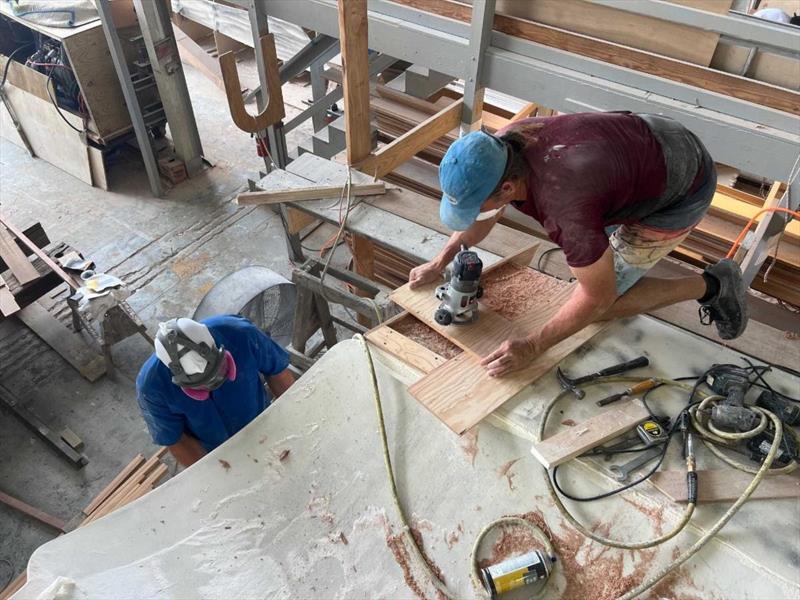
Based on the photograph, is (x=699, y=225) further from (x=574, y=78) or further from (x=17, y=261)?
(x=17, y=261)

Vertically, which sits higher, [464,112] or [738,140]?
[738,140]

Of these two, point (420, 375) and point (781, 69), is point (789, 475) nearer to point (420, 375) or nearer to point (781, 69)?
point (420, 375)

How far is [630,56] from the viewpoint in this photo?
2510 millimetres

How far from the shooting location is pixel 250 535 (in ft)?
6.10

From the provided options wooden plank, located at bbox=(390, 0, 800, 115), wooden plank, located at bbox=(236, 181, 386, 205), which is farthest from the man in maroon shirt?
wooden plank, located at bbox=(236, 181, 386, 205)

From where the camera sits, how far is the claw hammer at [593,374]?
1.93 metres

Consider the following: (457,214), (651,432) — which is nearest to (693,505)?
(651,432)

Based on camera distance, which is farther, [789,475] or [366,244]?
[366,244]

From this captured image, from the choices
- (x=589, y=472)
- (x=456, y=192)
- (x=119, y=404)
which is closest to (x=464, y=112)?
(x=456, y=192)

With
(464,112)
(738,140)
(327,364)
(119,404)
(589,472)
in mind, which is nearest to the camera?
(589,472)

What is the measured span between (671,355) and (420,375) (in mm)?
941

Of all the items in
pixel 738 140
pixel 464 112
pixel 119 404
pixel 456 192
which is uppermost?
pixel 456 192

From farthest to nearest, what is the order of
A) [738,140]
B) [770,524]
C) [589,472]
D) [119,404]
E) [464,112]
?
[119,404] → [464,112] → [738,140] → [589,472] → [770,524]

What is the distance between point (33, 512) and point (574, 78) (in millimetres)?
3834
